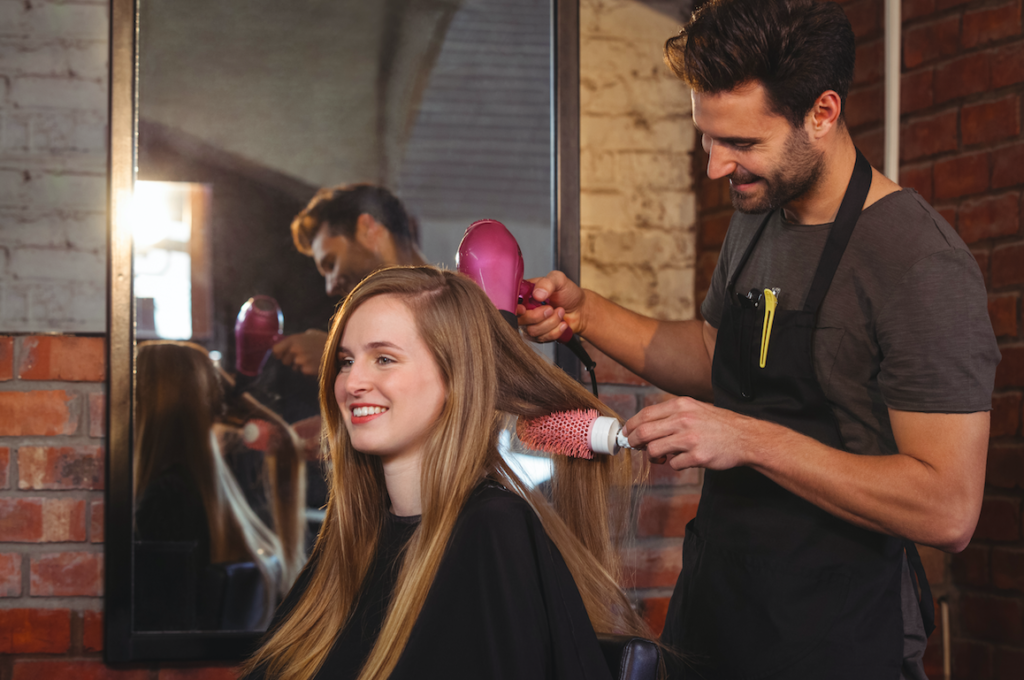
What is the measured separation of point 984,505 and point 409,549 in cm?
128

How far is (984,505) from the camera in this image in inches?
70.0

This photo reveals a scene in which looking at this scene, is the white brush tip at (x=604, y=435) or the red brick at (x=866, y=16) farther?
the red brick at (x=866, y=16)

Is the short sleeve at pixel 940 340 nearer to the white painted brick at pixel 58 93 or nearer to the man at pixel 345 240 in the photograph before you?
the man at pixel 345 240

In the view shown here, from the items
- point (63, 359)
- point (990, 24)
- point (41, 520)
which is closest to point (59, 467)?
point (41, 520)

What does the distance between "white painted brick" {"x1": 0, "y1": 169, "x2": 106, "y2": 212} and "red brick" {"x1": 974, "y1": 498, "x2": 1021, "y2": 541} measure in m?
1.91

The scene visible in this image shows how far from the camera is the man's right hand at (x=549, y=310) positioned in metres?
1.42

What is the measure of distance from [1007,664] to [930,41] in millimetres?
1323

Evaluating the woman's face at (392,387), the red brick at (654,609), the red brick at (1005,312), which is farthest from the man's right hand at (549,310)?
the red brick at (1005,312)

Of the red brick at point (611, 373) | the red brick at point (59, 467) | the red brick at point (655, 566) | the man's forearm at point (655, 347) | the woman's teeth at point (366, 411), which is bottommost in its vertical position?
the red brick at point (655, 566)

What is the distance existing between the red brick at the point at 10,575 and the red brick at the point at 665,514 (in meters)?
1.29

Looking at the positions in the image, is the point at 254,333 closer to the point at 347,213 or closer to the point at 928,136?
the point at 347,213

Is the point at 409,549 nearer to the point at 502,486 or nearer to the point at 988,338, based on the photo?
the point at 502,486

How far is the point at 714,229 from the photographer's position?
1.96m

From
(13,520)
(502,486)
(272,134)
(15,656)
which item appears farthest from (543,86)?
(15,656)
